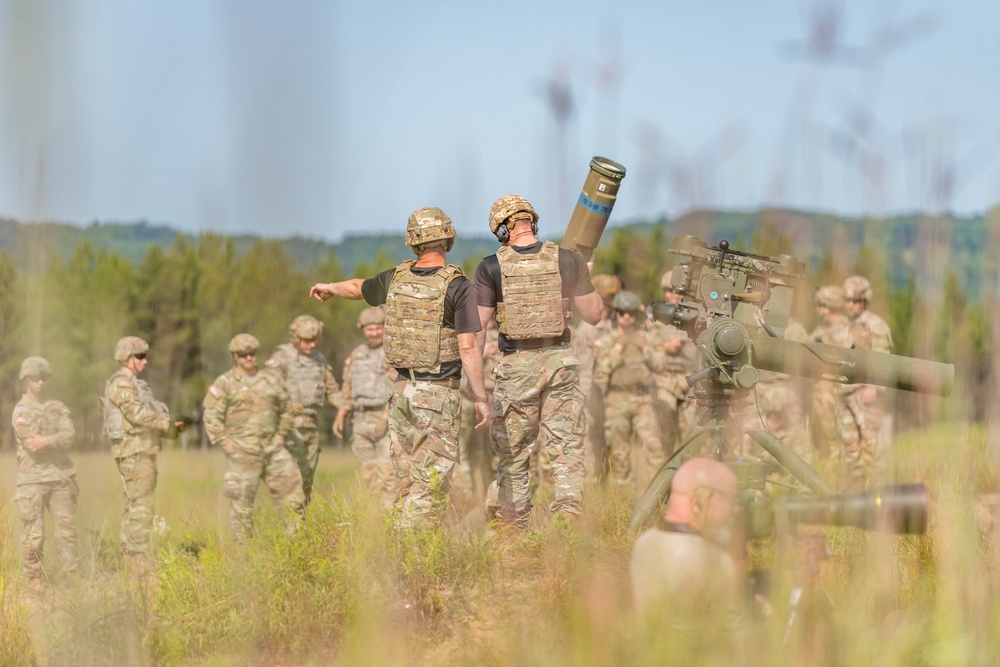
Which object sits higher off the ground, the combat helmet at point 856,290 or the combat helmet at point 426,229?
the combat helmet at point 426,229

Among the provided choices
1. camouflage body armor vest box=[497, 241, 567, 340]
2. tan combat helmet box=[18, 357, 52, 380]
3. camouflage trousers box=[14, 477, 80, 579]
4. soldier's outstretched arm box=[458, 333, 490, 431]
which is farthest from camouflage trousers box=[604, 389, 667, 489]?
tan combat helmet box=[18, 357, 52, 380]

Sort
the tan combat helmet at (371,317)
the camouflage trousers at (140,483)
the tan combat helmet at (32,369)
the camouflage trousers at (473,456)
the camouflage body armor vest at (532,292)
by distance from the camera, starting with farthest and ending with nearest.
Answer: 1. the tan combat helmet at (371,317)
2. the camouflage trousers at (473,456)
3. the camouflage trousers at (140,483)
4. the tan combat helmet at (32,369)
5. the camouflage body armor vest at (532,292)

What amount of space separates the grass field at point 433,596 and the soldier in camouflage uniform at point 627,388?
3801 millimetres

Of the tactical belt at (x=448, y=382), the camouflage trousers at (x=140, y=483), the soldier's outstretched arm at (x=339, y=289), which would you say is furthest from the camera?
the camouflage trousers at (x=140, y=483)

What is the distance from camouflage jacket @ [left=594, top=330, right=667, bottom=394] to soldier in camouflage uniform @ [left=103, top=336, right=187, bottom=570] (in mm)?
3823

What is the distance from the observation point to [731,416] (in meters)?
6.43

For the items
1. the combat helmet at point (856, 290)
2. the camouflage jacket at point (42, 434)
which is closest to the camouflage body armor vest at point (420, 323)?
the camouflage jacket at point (42, 434)

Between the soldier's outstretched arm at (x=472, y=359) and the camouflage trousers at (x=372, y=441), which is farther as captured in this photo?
the camouflage trousers at (x=372, y=441)

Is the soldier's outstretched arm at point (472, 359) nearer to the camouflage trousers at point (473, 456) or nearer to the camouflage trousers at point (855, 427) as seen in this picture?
the camouflage trousers at point (473, 456)

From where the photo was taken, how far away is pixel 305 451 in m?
9.67

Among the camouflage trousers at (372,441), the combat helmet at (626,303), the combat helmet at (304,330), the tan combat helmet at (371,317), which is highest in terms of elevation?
the combat helmet at (626,303)

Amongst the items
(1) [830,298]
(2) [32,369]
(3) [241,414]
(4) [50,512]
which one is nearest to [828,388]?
(1) [830,298]

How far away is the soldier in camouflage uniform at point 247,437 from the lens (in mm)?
8664

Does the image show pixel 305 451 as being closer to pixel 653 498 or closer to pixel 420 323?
pixel 420 323
